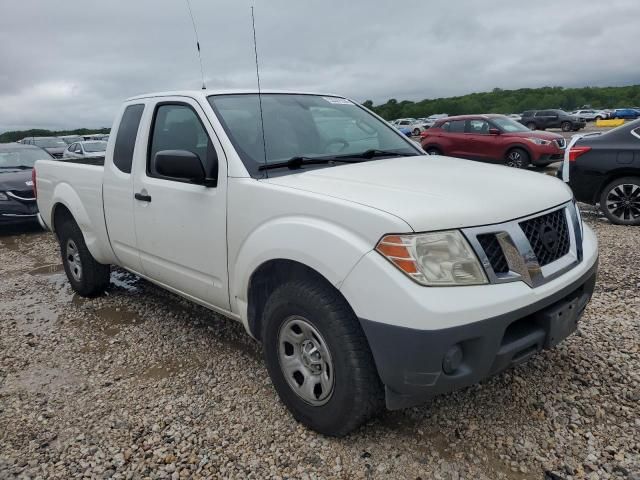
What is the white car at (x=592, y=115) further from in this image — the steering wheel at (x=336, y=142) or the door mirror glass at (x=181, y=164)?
the door mirror glass at (x=181, y=164)

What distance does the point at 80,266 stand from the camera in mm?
4902

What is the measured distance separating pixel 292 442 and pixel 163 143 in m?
2.24

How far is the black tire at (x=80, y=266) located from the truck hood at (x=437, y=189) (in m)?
2.82

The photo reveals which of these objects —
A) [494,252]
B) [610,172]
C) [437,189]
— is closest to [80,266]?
[437,189]

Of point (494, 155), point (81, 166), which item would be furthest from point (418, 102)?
point (81, 166)

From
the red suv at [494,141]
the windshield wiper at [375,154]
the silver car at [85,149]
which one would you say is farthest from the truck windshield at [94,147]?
the windshield wiper at [375,154]

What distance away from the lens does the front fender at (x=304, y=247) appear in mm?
2236

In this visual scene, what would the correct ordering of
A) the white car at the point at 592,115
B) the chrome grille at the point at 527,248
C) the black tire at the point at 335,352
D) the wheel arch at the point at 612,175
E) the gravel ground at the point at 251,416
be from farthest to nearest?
the white car at the point at 592,115
the wheel arch at the point at 612,175
the gravel ground at the point at 251,416
the black tire at the point at 335,352
the chrome grille at the point at 527,248

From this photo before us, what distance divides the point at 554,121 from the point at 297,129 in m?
38.4

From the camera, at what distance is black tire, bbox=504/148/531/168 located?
13.3 metres

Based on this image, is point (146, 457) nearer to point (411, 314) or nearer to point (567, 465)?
point (411, 314)

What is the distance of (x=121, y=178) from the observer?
390cm

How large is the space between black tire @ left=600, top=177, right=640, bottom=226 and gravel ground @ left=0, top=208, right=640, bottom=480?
314 cm

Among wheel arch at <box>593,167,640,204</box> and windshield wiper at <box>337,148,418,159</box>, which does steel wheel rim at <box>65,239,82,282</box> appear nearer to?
windshield wiper at <box>337,148,418,159</box>
